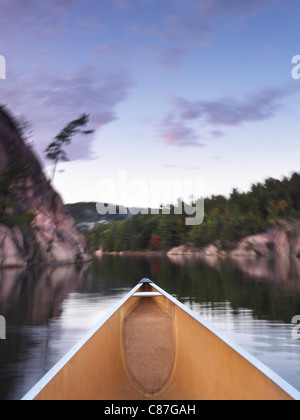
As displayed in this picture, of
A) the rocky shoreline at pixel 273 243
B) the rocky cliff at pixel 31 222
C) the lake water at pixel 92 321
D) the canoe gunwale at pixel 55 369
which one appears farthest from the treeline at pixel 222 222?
the canoe gunwale at pixel 55 369

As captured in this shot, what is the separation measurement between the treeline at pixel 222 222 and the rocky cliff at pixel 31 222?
23.2 m

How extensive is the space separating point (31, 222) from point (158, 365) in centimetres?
3234

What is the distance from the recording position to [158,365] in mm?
4438

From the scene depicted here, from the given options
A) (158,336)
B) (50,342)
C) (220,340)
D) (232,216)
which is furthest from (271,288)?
(232,216)

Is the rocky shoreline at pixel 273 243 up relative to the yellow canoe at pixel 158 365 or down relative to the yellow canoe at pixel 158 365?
up

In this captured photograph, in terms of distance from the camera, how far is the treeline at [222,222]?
168 ft

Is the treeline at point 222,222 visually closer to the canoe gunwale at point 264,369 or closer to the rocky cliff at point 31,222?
the rocky cliff at point 31,222

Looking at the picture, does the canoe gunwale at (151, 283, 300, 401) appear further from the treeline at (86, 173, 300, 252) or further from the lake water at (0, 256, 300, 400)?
the treeline at (86, 173, 300, 252)

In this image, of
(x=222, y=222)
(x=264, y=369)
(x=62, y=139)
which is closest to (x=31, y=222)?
(x=62, y=139)

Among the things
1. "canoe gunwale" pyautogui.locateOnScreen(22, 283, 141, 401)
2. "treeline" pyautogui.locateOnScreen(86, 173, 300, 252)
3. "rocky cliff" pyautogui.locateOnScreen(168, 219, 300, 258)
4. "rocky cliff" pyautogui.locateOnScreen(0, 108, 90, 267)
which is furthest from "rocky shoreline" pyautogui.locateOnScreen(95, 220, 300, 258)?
"canoe gunwale" pyautogui.locateOnScreen(22, 283, 141, 401)

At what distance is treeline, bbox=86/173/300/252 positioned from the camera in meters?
51.2
